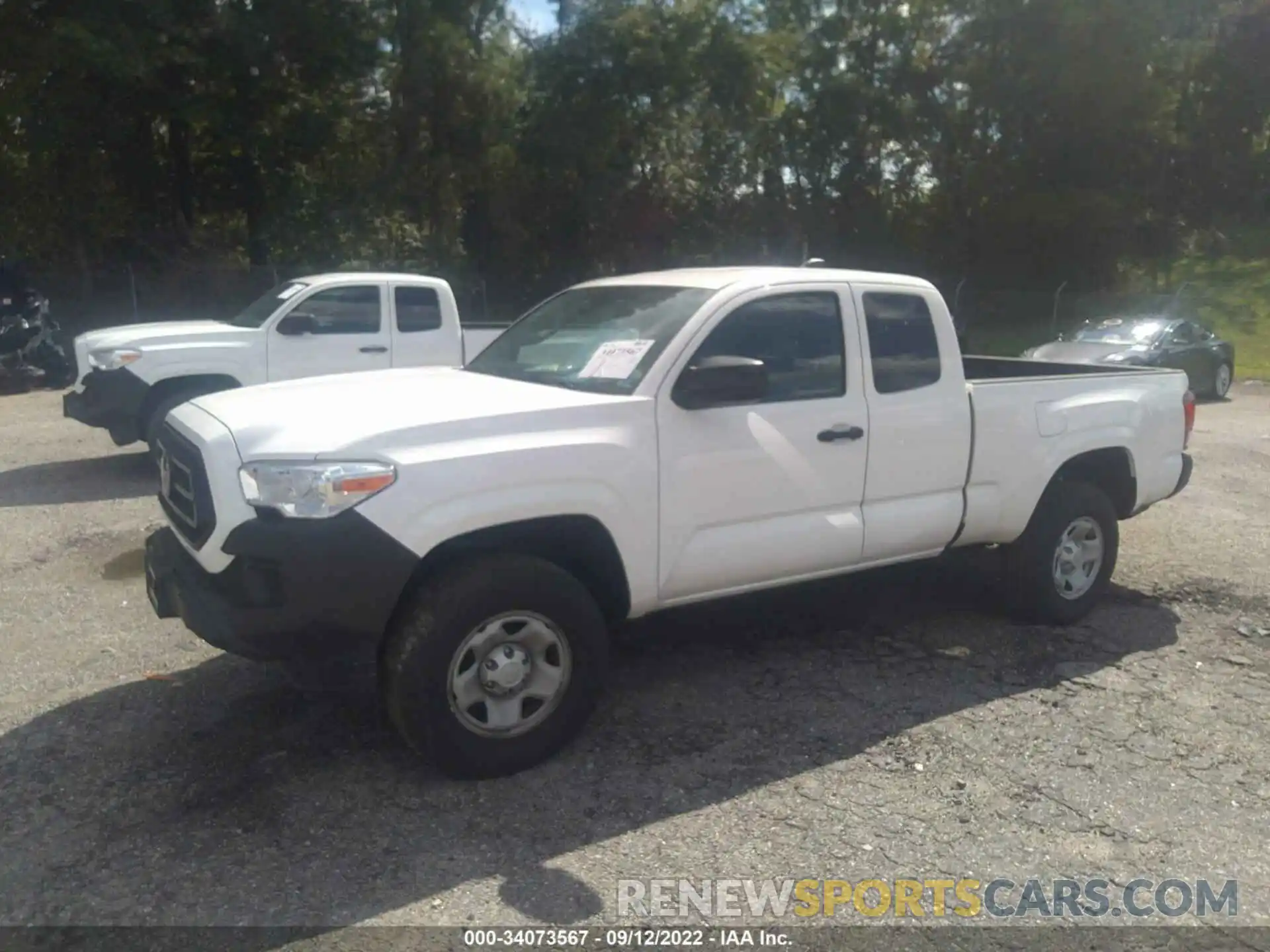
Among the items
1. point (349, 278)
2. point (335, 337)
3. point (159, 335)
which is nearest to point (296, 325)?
point (335, 337)

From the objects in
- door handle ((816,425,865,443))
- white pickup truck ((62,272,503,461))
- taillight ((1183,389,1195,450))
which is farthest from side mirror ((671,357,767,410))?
white pickup truck ((62,272,503,461))

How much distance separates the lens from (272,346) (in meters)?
10.7

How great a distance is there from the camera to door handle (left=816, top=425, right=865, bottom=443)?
5238 mm

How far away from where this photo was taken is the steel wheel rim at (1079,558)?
20.9ft

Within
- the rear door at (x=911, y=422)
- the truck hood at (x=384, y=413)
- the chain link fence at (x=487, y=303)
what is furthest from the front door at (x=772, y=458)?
the chain link fence at (x=487, y=303)

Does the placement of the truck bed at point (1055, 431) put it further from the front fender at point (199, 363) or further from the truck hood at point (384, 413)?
the front fender at point (199, 363)

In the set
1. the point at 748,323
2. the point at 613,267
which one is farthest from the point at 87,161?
the point at 748,323

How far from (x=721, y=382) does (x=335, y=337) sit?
721 centimetres

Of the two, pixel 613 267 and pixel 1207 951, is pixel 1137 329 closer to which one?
pixel 613 267

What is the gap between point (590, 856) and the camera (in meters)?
3.97

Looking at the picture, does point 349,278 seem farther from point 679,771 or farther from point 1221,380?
point 1221,380

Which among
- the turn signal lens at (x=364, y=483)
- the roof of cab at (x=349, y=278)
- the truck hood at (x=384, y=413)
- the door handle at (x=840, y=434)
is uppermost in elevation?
the roof of cab at (x=349, y=278)

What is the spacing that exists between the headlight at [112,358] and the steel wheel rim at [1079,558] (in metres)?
7.44

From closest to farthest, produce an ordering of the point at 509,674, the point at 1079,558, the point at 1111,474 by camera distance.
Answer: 1. the point at 509,674
2. the point at 1079,558
3. the point at 1111,474
